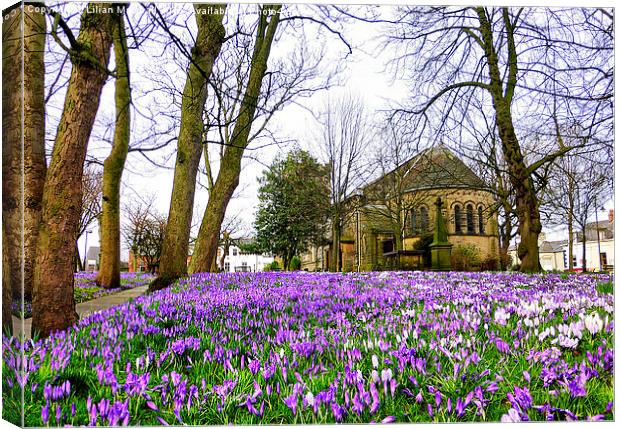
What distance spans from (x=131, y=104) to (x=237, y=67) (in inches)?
33.4

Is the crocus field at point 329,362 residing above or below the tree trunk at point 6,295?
below

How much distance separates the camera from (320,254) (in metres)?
3.74

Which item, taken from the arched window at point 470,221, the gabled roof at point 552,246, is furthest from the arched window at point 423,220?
the gabled roof at point 552,246

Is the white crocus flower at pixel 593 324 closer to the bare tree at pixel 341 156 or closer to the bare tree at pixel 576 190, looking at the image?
the bare tree at pixel 576 190

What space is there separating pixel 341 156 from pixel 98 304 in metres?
2.10

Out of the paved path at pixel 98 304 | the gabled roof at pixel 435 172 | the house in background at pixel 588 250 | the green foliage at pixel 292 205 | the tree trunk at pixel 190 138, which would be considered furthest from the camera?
the gabled roof at pixel 435 172

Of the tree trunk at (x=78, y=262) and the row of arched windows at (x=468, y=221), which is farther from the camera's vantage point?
the row of arched windows at (x=468, y=221)

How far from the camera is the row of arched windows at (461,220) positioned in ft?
11.6

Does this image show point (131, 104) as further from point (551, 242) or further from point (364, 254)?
point (551, 242)

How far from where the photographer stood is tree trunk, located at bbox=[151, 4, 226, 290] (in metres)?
3.26

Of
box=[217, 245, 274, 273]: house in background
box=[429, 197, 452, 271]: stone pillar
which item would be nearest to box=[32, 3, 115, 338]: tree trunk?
box=[217, 245, 274, 273]: house in background

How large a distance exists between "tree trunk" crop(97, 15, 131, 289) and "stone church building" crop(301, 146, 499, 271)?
1500 mm

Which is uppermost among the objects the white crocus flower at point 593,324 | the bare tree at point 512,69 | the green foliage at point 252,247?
the bare tree at point 512,69

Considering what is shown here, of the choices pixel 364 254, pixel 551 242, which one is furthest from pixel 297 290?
pixel 551 242
